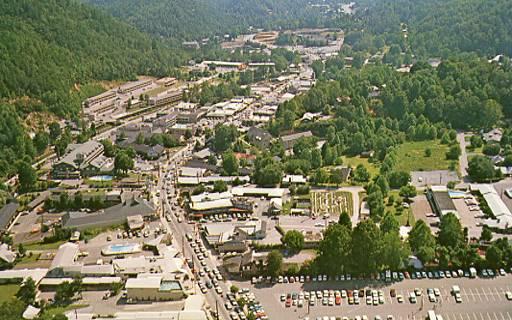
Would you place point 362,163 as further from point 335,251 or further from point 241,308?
point 241,308

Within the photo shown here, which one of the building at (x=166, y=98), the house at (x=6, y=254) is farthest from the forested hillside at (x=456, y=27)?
the house at (x=6, y=254)

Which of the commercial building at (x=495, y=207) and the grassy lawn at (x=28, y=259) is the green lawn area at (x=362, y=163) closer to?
the commercial building at (x=495, y=207)

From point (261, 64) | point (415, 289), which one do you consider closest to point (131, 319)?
point (415, 289)

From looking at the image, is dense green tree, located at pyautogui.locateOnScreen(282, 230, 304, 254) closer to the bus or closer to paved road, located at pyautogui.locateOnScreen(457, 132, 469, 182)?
the bus

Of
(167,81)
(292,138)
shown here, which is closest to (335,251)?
(292,138)

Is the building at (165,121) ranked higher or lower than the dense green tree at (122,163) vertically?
lower

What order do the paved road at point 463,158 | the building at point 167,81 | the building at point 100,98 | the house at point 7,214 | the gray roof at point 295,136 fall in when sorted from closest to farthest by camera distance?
the house at point 7,214 < the paved road at point 463,158 < the gray roof at point 295,136 < the building at point 100,98 < the building at point 167,81

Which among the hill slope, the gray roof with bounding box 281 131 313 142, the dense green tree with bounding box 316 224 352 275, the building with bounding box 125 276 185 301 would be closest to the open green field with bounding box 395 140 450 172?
the gray roof with bounding box 281 131 313 142
